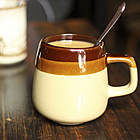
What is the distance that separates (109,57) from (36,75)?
5.2 inches

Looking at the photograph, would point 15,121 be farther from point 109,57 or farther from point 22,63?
point 22,63

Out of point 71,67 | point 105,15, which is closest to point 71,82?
point 71,67

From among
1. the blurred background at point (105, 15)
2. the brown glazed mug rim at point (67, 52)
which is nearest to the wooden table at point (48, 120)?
the brown glazed mug rim at point (67, 52)

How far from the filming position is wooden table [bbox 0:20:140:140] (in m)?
0.44

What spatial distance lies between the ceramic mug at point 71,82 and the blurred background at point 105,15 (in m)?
0.46

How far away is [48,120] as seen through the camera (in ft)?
1.57

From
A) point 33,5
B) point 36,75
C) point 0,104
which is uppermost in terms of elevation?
point 36,75

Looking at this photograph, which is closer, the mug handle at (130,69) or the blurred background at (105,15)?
the mug handle at (130,69)

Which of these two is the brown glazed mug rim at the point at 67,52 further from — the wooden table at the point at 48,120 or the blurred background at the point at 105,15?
the blurred background at the point at 105,15

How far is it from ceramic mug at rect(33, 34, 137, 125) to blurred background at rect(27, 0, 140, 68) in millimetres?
459

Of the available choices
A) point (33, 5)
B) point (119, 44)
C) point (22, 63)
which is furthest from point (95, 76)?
point (33, 5)

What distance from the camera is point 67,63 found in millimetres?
415

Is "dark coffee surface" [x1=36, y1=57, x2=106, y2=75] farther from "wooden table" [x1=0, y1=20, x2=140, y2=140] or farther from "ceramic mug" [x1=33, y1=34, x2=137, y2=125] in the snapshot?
"wooden table" [x1=0, y1=20, x2=140, y2=140]

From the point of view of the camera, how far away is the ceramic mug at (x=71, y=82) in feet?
1.37
